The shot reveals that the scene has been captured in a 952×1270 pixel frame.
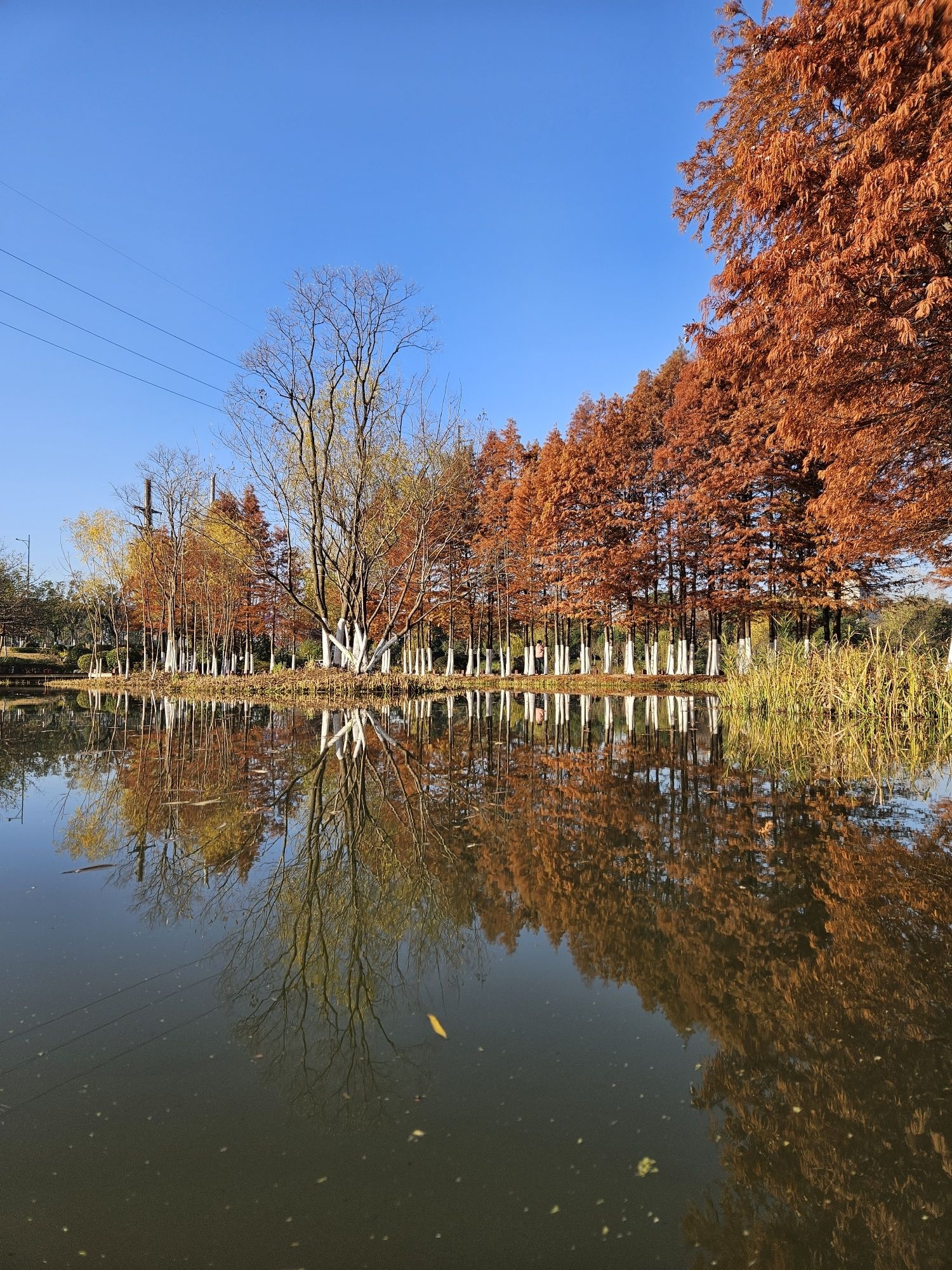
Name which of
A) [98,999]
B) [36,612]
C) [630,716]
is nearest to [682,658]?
[630,716]

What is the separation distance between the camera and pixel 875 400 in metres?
9.99

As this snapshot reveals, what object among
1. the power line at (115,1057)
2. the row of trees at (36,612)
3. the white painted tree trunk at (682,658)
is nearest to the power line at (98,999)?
the power line at (115,1057)

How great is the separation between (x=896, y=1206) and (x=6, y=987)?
2.99 meters

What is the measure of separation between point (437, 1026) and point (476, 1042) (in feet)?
0.55

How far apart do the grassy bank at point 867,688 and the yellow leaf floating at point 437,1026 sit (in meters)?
9.33

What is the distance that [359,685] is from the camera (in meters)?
21.2

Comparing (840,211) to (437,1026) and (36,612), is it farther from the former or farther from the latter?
(36,612)

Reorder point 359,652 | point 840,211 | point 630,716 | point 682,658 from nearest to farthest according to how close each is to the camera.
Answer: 1. point 840,211
2. point 630,716
3. point 359,652
4. point 682,658

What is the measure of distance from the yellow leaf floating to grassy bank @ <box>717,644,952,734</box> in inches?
367

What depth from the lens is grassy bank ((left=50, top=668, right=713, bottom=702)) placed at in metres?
21.6

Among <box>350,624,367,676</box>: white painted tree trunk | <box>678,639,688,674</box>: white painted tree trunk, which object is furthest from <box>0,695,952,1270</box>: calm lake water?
<box>678,639,688,674</box>: white painted tree trunk

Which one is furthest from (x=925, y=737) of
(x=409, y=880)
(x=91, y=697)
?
(x=91, y=697)

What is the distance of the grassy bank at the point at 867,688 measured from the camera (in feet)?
32.7

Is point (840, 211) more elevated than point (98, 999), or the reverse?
point (840, 211)
